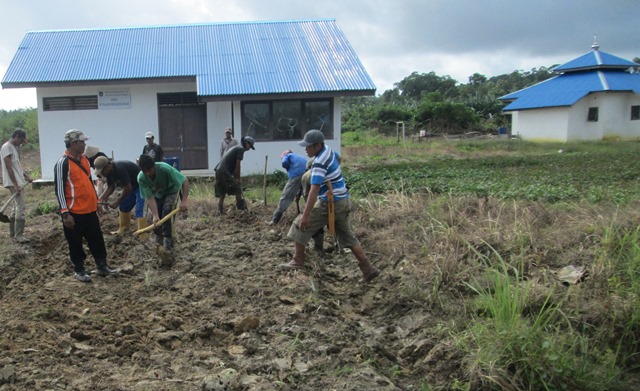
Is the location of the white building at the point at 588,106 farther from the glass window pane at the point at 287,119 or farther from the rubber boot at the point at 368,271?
the rubber boot at the point at 368,271

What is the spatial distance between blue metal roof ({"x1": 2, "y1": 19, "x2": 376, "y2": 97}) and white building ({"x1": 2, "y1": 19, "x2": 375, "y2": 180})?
0.03 m

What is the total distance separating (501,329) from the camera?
3756 mm

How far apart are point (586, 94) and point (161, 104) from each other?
22.6 m

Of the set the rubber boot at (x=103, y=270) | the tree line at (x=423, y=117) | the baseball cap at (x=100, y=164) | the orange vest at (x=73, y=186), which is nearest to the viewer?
the orange vest at (x=73, y=186)

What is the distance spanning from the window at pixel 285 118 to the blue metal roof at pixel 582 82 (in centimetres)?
1837

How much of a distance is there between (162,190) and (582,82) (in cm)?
2910

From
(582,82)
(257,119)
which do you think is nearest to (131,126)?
(257,119)

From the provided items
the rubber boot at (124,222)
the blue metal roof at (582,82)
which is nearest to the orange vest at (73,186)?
the rubber boot at (124,222)

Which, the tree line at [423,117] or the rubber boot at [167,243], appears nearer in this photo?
the rubber boot at [167,243]

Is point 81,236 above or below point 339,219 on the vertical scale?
below

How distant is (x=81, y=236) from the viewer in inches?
230

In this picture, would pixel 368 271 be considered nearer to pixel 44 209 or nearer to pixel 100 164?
pixel 100 164

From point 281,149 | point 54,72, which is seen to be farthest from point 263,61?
point 54,72

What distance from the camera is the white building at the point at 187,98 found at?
14.0 meters
